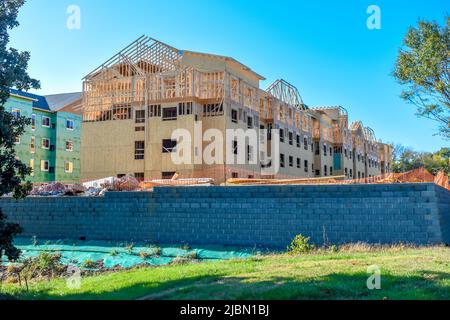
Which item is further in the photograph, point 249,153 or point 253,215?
point 249,153

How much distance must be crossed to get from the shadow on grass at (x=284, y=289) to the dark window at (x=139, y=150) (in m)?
25.8

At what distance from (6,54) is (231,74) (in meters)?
25.6

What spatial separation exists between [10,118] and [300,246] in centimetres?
985

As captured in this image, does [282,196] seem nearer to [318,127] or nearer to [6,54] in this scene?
[6,54]

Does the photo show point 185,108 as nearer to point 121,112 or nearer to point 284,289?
point 121,112

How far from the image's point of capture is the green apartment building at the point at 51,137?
4762cm

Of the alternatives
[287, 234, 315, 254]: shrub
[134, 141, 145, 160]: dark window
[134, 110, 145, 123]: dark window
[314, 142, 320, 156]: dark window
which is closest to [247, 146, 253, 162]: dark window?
[134, 141, 145, 160]: dark window

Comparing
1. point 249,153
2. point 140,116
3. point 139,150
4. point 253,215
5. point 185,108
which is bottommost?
point 253,215

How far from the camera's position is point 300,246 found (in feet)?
53.0

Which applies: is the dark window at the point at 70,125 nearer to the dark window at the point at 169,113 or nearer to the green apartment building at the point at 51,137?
the green apartment building at the point at 51,137

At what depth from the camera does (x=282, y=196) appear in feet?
60.2

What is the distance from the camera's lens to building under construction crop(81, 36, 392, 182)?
34.6 meters

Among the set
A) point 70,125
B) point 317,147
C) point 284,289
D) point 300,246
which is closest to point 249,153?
point 317,147

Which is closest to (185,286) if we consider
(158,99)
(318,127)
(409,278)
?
(409,278)
